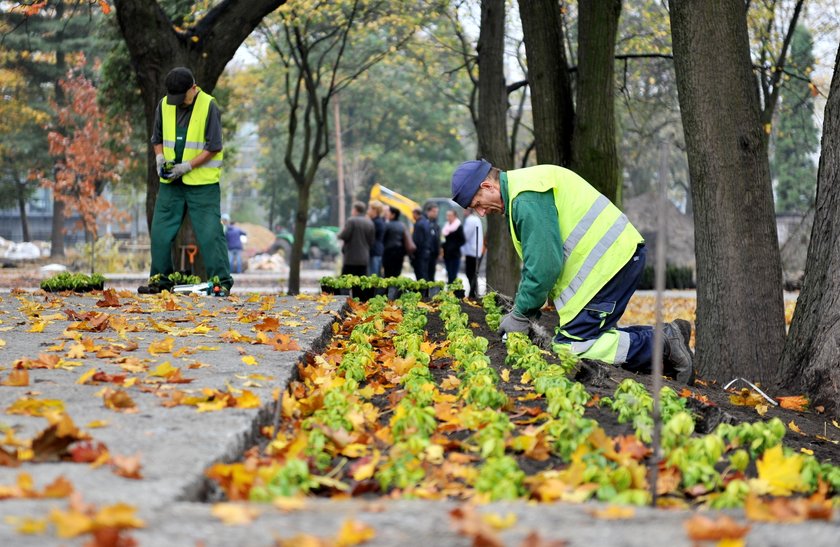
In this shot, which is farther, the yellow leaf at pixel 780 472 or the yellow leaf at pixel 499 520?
the yellow leaf at pixel 780 472

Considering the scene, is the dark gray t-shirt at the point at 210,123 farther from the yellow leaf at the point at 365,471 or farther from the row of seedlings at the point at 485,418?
the yellow leaf at the point at 365,471

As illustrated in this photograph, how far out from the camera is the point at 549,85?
11.3 metres

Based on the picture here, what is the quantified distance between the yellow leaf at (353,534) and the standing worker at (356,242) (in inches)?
679

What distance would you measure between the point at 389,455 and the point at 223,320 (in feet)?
13.6

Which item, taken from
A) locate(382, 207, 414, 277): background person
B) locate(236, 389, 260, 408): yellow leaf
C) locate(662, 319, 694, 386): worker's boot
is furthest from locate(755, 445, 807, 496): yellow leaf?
locate(382, 207, 414, 277): background person

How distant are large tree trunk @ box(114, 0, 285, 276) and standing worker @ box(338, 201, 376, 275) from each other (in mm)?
5932

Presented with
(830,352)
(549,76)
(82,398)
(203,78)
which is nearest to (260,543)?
(82,398)

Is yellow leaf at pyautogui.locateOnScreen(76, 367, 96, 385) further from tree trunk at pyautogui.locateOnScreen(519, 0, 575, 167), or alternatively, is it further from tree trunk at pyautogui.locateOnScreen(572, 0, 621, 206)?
tree trunk at pyautogui.locateOnScreen(519, 0, 575, 167)

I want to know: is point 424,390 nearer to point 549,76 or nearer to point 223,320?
point 223,320

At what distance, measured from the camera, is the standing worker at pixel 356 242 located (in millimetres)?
19750

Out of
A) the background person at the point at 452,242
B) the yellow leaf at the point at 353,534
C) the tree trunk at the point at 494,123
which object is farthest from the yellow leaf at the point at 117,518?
the background person at the point at 452,242

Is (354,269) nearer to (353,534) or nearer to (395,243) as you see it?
(395,243)

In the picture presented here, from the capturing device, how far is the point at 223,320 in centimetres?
745

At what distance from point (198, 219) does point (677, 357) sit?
515 cm
